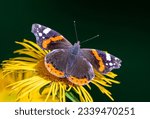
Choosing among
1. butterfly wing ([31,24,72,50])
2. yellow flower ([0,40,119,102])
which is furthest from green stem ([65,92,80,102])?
butterfly wing ([31,24,72,50])

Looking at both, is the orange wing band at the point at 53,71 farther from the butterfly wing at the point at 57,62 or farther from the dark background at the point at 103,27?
the dark background at the point at 103,27

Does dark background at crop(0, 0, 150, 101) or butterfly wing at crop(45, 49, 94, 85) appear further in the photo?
dark background at crop(0, 0, 150, 101)

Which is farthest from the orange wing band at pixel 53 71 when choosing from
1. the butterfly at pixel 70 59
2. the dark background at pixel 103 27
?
the dark background at pixel 103 27

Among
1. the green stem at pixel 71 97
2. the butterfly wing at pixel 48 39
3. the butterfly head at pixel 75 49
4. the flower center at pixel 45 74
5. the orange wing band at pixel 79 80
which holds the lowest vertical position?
the green stem at pixel 71 97

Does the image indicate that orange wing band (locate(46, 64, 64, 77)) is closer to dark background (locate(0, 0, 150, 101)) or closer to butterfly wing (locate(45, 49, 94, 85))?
butterfly wing (locate(45, 49, 94, 85))

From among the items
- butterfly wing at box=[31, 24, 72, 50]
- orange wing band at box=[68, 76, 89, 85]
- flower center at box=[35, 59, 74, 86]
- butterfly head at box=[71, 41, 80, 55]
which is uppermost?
butterfly wing at box=[31, 24, 72, 50]

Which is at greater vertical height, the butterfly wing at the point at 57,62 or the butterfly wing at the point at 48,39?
the butterfly wing at the point at 48,39

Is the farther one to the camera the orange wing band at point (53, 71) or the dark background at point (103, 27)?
the dark background at point (103, 27)

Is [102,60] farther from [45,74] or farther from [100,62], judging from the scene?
[45,74]
